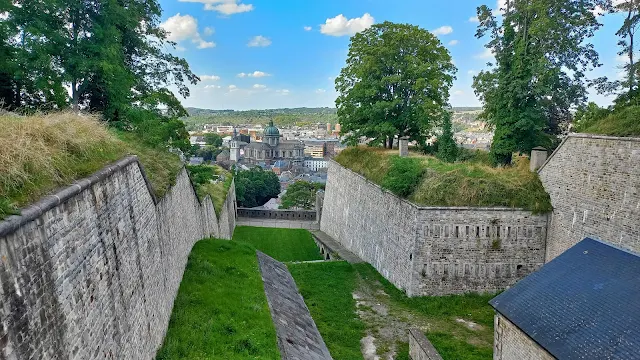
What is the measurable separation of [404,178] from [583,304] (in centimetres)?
892

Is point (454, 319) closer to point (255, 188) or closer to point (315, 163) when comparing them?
point (255, 188)

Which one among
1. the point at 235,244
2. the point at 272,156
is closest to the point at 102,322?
the point at 235,244

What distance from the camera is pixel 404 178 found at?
17.5 m

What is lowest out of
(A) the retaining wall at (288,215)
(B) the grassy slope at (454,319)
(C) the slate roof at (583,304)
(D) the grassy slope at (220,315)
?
(A) the retaining wall at (288,215)

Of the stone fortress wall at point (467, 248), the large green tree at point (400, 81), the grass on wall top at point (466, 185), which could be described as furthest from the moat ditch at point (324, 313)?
the large green tree at point (400, 81)

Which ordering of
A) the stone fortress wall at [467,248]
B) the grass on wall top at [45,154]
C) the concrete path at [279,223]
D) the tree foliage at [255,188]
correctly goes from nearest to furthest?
the grass on wall top at [45,154], the stone fortress wall at [467,248], the concrete path at [279,223], the tree foliage at [255,188]

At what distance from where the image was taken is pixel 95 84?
15617mm

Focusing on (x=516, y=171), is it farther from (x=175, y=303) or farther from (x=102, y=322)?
(x=102, y=322)

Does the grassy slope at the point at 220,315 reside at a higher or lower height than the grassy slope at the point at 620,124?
lower

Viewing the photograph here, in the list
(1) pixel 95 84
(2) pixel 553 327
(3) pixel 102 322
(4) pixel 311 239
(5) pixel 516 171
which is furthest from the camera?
(4) pixel 311 239

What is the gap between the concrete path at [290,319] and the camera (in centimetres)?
1070

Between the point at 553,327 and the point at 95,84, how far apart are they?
1702 cm

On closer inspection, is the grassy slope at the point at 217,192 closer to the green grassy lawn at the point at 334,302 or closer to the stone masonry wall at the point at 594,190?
the green grassy lawn at the point at 334,302

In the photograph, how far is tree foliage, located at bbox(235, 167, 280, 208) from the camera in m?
53.1
